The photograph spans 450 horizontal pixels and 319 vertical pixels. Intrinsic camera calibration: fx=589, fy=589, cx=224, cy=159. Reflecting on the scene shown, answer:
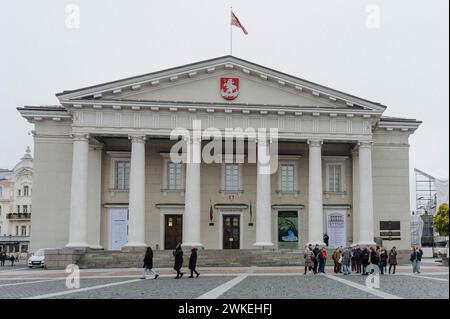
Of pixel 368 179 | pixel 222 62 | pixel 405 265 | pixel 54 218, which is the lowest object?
pixel 405 265

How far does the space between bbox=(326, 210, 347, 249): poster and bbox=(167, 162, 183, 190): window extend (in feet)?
33.5

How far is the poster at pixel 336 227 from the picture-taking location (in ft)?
130

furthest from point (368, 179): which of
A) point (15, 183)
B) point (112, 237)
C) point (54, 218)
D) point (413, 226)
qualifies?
point (15, 183)

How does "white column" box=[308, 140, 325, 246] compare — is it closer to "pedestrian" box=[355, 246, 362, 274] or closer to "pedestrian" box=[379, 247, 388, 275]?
"pedestrian" box=[355, 246, 362, 274]

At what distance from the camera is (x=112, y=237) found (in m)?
38.4

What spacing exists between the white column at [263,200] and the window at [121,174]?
8835mm

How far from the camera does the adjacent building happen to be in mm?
85375

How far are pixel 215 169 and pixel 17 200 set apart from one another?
56.5 metres

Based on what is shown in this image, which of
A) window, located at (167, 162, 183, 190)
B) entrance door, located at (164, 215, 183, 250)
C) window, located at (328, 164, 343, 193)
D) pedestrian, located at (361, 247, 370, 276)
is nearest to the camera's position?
pedestrian, located at (361, 247, 370, 276)

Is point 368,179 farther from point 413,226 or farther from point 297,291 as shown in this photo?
point 413,226

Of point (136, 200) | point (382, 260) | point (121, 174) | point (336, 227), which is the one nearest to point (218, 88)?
point (136, 200)

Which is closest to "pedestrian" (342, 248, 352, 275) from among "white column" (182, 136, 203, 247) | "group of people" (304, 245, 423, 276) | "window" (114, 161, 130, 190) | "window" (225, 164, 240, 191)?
"group of people" (304, 245, 423, 276)

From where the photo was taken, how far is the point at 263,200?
3566cm
